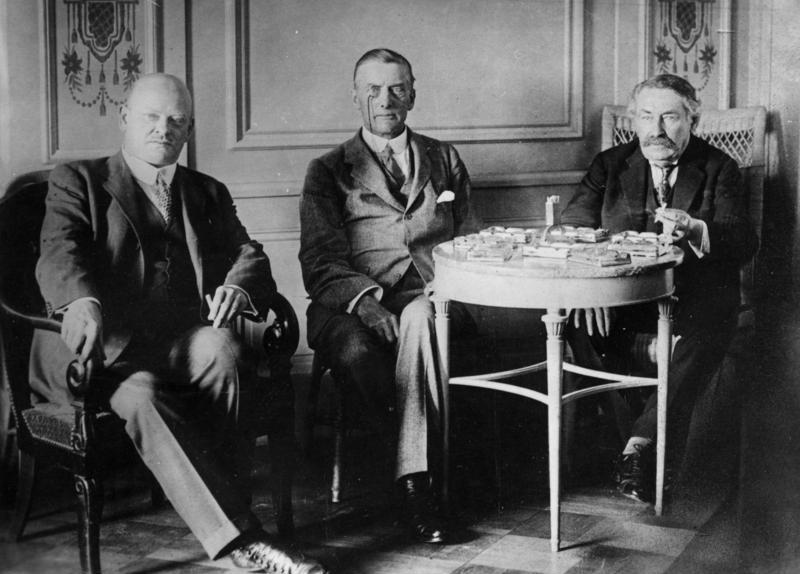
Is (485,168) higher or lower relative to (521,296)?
higher

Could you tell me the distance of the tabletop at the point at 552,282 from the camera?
2188 millimetres

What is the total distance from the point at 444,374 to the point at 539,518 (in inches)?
17.3

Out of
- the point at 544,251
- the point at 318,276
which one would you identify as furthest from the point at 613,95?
the point at 318,276

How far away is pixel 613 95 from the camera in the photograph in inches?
118

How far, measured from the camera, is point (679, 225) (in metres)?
2.59

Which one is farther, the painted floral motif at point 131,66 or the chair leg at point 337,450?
the chair leg at point 337,450

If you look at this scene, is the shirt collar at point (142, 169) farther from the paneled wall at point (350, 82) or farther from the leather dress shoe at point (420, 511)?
the leather dress shoe at point (420, 511)

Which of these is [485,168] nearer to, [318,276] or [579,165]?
[579,165]

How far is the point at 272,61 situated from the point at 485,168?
2.50ft

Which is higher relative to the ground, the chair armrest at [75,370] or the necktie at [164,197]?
the necktie at [164,197]

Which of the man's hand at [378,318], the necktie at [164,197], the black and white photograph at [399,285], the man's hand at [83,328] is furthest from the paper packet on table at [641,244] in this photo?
the man's hand at [83,328]

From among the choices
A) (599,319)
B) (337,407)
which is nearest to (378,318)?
(337,407)

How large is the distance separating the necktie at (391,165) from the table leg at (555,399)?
71 centimetres

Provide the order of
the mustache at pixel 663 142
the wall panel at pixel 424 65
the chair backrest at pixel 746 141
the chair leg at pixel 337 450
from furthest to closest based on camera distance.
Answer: the chair backrest at pixel 746 141
the mustache at pixel 663 142
the wall panel at pixel 424 65
the chair leg at pixel 337 450
